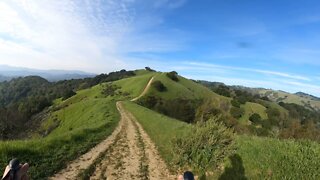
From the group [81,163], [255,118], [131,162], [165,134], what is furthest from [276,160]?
[255,118]

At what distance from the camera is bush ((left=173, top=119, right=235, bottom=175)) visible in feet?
44.2

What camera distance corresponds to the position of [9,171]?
247 inches

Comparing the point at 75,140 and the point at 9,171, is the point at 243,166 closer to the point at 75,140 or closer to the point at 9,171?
the point at 9,171

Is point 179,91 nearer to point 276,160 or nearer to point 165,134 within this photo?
point 165,134

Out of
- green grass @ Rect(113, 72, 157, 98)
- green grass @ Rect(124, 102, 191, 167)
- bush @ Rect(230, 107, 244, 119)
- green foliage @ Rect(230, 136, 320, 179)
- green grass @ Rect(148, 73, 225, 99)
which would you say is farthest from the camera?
green grass @ Rect(113, 72, 157, 98)

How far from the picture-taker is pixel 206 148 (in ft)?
46.2

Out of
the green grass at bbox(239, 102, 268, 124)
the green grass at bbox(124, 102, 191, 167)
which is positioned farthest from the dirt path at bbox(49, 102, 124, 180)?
the green grass at bbox(239, 102, 268, 124)

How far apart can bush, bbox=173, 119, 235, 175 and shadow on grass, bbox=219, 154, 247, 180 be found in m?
0.61

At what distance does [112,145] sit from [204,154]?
8124mm

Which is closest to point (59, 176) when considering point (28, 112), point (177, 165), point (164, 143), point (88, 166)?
point (88, 166)

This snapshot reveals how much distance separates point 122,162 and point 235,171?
614cm

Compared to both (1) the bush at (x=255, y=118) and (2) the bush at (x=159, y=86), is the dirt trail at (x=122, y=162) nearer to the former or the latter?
(1) the bush at (x=255, y=118)

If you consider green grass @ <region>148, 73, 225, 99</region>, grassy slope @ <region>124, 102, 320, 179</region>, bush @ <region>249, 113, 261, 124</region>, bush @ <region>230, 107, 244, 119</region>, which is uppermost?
grassy slope @ <region>124, 102, 320, 179</region>

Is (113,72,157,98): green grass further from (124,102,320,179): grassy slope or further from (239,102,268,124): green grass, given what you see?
(124,102,320,179): grassy slope
